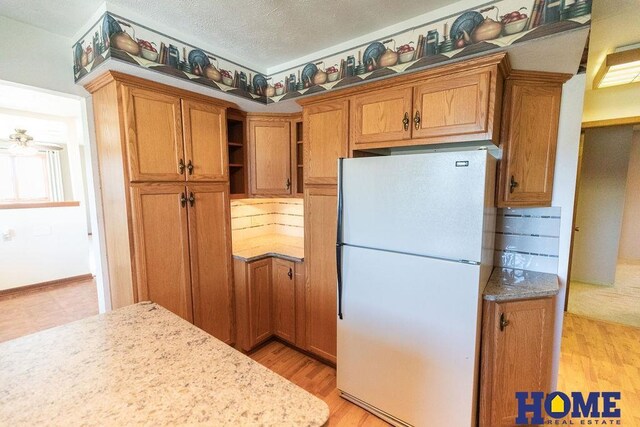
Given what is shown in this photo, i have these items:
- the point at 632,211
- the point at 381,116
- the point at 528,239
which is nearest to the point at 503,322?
the point at 528,239

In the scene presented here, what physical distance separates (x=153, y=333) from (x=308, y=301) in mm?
1368

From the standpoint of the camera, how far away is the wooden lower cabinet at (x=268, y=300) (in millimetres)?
2361

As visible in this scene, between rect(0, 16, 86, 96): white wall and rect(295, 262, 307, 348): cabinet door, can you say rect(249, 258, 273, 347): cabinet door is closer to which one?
rect(295, 262, 307, 348): cabinet door

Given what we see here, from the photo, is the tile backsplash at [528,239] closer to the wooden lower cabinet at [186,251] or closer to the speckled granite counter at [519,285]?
the speckled granite counter at [519,285]

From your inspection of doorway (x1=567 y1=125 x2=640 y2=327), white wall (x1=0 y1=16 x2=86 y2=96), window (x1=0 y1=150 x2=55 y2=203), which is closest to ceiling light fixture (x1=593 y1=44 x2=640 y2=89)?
doorway (x1=567 y1=125 x2=640 y2=327)

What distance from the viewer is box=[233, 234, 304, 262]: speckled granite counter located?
7.74ft

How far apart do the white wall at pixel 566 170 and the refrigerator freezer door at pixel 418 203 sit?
0.88 metres

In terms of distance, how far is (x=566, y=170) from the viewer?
5.77 feet

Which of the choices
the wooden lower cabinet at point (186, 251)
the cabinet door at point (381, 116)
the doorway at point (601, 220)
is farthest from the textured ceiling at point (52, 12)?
the doorway at point (601, 220)

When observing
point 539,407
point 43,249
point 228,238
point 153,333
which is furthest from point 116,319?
point 43,249

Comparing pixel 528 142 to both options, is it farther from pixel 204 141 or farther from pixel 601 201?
pixel 601 201

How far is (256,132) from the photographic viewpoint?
8.36 feet

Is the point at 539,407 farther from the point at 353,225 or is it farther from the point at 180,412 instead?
the point at 180,412

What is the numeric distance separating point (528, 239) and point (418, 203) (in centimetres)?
101
